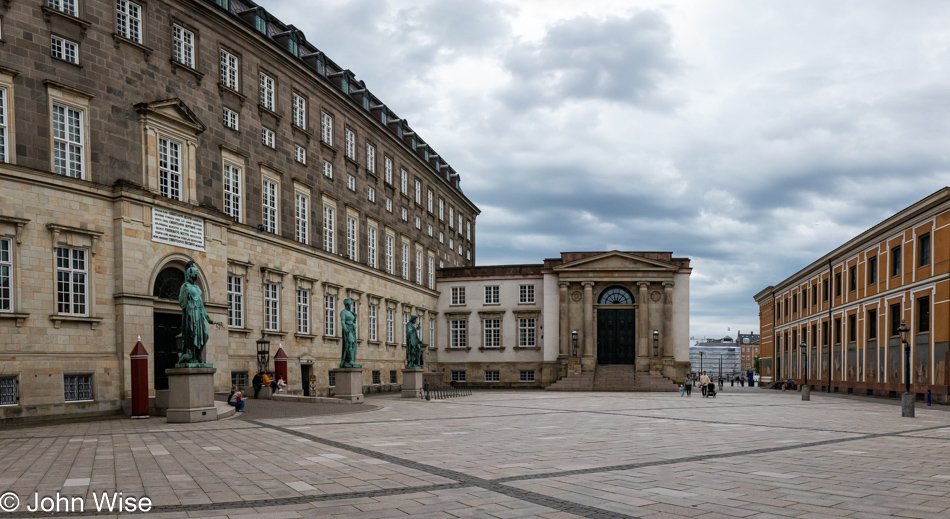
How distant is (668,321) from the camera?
61.1m

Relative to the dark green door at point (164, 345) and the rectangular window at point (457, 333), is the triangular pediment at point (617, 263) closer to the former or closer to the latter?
the rectangular window at point (457, 333)

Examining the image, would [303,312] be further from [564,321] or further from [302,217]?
[564,321]

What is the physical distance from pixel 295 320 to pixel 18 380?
17.5 meters

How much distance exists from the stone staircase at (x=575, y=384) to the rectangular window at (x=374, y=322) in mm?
15478

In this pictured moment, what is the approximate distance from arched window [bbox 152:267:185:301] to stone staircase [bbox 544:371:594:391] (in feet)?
113

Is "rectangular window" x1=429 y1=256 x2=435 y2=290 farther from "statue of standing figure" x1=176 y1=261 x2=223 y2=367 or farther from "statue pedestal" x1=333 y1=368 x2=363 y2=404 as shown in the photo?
"statue of standing figure" x1=176 y1=261 x2=223 y2=367

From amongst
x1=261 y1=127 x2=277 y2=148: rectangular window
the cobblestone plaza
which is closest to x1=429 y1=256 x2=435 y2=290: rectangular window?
x1=261 y1=127 x2=277 y2=148: rectangular window

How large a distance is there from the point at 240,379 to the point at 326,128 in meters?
17.4

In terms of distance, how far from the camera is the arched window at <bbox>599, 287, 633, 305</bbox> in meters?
62.7

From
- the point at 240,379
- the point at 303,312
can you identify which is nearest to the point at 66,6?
the point at 240,379

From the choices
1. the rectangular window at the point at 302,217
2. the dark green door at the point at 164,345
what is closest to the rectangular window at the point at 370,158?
the rectangular window at the point at 302,217

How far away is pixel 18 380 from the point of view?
24.2 meters

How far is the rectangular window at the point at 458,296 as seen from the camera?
2635 inches

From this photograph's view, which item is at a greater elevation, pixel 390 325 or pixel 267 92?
pixel 267 92
